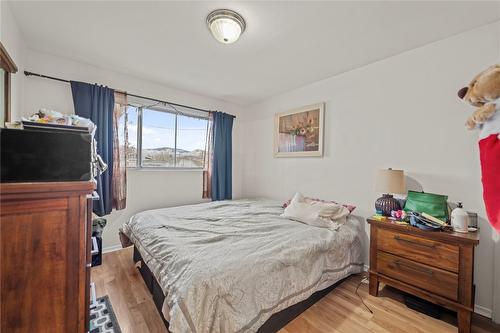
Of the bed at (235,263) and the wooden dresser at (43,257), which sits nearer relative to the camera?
the wooden dresser at (43,257)

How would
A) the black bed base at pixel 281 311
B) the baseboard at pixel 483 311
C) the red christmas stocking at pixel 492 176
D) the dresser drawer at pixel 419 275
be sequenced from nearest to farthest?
the red christmas stocking at pixel 492 176, the black bed base at pixel 281 311, the dresser drawer at pixel 419 275, the baseboard at pixel 483 311

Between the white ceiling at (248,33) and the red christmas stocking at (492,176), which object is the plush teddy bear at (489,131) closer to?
the red christmas stocking at (492,176)

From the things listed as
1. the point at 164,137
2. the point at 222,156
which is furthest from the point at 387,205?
→ the point at 164,137

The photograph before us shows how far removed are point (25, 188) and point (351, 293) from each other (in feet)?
8.09

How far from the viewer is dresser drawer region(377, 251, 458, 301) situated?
1582 mm

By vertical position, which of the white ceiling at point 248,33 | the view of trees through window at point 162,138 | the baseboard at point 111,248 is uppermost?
the white ceiling at point 248,33

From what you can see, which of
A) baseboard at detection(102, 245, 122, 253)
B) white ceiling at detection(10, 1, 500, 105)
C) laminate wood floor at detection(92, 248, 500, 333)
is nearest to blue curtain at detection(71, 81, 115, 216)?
white ceiling at detection(10, 1, 500, 105)

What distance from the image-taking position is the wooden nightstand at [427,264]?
4.97ft

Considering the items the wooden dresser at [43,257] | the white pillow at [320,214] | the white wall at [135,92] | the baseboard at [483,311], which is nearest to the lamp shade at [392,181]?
the white pillow at [320,214]

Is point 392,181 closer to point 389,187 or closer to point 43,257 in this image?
point 389,187

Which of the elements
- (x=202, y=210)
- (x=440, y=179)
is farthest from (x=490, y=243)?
(x=202, y=210)

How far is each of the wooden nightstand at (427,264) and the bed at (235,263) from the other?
31 cm

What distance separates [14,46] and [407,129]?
3819 mm

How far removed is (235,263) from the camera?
1359 mm
